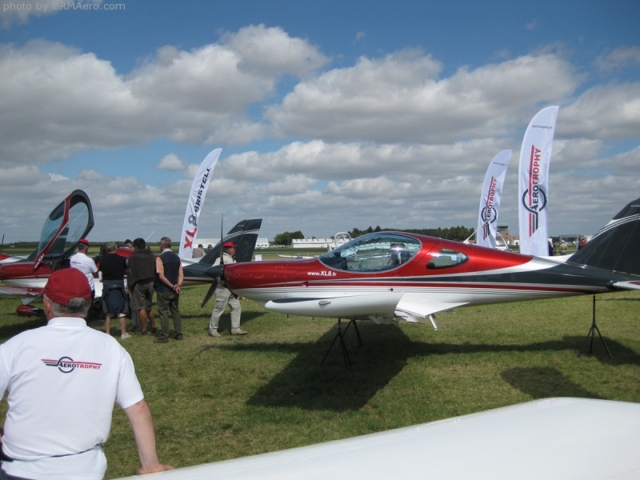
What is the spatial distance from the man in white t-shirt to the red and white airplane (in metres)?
5.00

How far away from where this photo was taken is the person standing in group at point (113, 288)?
29.7ft

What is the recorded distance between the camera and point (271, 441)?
4645 millimetres

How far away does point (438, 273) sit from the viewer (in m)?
7.12

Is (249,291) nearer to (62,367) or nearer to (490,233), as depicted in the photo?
(62,367)

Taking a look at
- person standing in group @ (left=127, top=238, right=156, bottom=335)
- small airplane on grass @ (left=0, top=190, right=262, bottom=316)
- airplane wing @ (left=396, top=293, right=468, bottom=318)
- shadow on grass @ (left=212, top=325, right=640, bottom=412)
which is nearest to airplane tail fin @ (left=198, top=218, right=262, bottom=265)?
small airplane on grass @ (left=0, top=190, right=262, bottom=316)

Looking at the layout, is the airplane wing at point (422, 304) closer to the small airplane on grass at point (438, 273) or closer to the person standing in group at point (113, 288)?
the small airplane on grass at point (438, 273)

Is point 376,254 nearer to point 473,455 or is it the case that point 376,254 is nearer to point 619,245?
point 619,245

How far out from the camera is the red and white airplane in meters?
7.07

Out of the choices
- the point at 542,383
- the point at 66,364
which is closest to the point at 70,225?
the point at 542,383

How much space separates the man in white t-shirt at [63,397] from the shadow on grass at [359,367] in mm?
3732

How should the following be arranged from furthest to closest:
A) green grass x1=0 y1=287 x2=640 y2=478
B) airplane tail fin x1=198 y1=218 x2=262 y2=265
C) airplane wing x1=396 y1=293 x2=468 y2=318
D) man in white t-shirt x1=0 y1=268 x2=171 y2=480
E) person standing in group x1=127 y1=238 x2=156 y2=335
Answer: airplane tail fin x1=198 y1=218 x2=262 y2=265, person standing in group x1=127 y1=238 x2=156 y2=335, airplane wing x1=396 y1=293 x2=468 y2=318, green grass x1=0 y1=287 x2=640 y2=478, man in white t-shirt x1=0 y1=268 x2=171 y2=480

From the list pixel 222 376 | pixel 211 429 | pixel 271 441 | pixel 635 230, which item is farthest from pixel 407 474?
pixel 635 230

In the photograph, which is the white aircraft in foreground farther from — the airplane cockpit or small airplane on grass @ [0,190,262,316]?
the airplane cockpit

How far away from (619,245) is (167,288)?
24.4 ft
